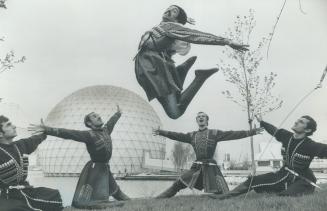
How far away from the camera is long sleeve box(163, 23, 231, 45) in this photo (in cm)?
677

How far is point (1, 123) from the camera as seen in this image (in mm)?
6906

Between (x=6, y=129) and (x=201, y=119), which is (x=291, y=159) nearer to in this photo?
(x=201, y=119)

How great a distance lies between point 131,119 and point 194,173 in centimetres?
5823

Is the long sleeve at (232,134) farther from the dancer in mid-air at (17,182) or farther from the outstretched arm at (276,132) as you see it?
the dancer in mid-air at (17,182)

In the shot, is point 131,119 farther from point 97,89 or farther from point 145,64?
point 145,64

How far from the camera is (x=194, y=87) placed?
8.23 metres

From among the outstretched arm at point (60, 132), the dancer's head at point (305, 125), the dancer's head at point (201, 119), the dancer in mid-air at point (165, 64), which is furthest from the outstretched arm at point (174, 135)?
the dancer's head at point (305, 125)

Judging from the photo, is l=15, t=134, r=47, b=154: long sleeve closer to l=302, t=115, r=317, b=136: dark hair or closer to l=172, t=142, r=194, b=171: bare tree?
l=302, t=115, r=317, b=136: dark hair

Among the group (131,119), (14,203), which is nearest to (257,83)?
(14,203)

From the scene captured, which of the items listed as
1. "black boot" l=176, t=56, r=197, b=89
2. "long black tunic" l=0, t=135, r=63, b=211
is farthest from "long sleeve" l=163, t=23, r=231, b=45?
"long black tunic" l=0, t=135, r=63, b=211

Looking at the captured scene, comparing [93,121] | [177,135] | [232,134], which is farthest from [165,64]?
[232,134]

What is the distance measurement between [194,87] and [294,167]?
251 centimetres

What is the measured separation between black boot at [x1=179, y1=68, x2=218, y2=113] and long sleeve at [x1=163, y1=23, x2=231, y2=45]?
1369 mm

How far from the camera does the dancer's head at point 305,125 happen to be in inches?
318
